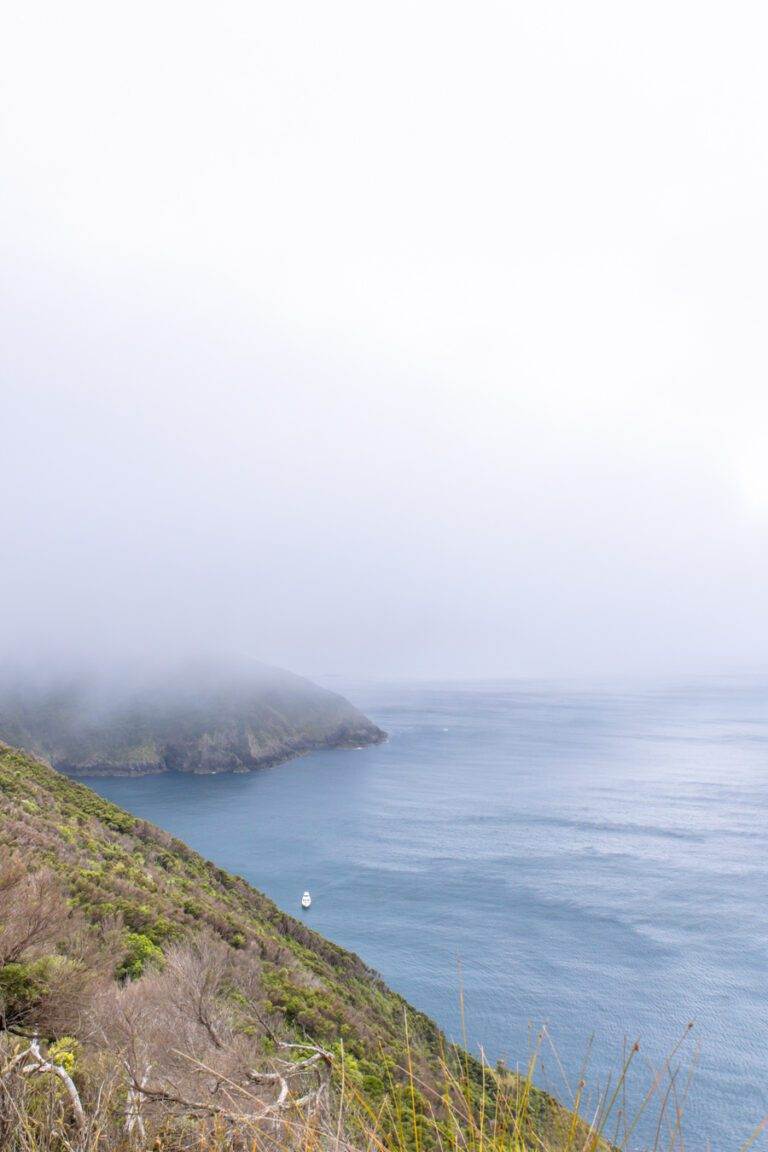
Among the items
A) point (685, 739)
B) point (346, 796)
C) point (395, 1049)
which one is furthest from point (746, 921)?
point (685, 739)

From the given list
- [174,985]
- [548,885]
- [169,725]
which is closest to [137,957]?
[174,985]

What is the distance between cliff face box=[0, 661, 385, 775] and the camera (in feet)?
425

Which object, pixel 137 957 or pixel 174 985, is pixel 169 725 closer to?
pixel 137 957

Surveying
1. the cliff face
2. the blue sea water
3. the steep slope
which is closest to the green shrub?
the steep slope

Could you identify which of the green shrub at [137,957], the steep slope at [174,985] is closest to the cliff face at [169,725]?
the steep slope at [174,985]

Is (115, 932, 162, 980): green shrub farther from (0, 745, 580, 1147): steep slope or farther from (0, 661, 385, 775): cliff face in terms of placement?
(0, 661, 385, 775): cliff face

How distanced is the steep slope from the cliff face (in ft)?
315

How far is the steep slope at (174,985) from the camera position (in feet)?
23.4

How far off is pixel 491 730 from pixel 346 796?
79.1m

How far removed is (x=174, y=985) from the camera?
1206 centimetres

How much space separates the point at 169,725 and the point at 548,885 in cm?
10637

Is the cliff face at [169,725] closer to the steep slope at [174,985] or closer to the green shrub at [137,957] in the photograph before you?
the steep slope at [174,985]

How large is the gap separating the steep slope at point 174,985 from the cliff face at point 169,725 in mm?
96090

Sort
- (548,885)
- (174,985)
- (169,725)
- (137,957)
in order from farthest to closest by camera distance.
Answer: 1. (169,725)
2. (548,885)
3. (137,957)
4. (174,985)
